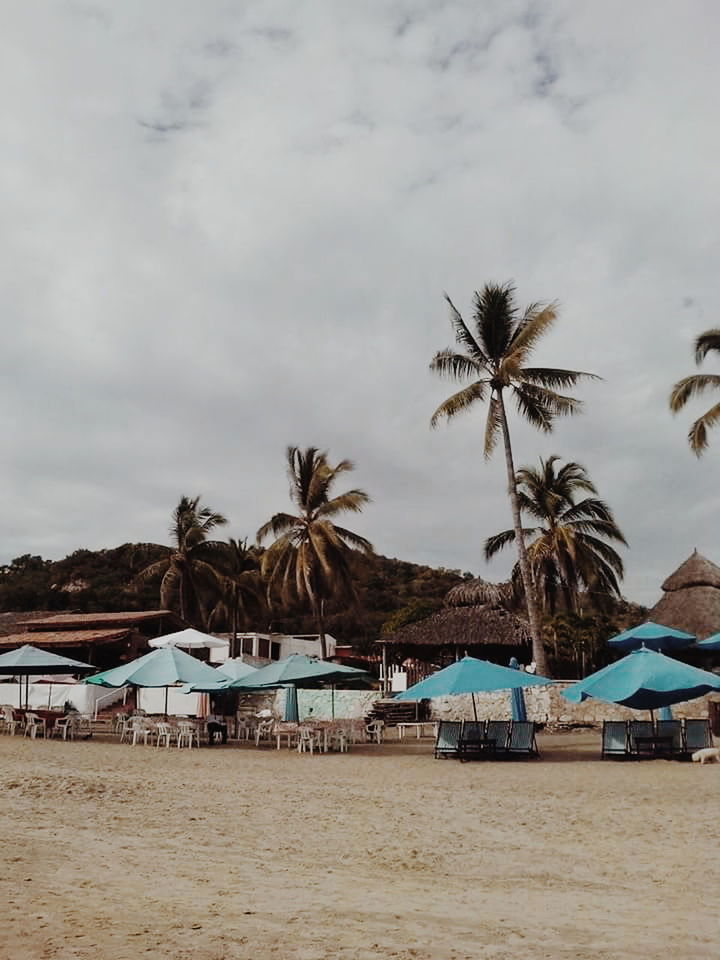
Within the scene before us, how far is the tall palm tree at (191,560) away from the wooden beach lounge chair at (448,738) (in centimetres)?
2768

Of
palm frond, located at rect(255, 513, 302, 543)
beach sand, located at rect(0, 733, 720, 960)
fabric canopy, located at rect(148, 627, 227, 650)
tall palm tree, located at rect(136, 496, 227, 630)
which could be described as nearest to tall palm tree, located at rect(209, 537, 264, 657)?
tall palm tree, located at rect(136, 496, 227, 630)

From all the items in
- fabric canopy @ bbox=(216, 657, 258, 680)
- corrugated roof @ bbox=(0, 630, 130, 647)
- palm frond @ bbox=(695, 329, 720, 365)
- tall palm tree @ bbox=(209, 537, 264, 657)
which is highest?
palm frond @ bbox=(695, 329, 720, 365)

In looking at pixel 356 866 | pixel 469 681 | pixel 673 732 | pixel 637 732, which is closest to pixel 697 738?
pixel 673 732

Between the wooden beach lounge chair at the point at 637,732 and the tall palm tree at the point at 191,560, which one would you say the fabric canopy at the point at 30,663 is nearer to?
the wooden beach lounge chair at the point at 637,732

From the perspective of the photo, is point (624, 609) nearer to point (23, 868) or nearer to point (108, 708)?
point (108, 708)

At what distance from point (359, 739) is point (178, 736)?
398cm

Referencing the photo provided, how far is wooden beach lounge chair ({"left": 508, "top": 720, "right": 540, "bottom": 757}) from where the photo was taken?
1684cm

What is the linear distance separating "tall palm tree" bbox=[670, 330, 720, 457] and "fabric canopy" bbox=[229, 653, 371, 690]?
435 inches

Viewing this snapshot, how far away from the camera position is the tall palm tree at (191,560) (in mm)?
43531

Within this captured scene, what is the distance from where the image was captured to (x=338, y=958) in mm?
4738

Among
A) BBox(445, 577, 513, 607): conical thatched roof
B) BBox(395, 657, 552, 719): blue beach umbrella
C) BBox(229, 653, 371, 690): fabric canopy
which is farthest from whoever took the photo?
BBox(445, 577, 513, 607): conical thatched roof

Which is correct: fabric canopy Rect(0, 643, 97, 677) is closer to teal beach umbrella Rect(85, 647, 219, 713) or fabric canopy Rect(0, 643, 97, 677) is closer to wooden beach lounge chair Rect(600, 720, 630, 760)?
teal beach umbrella Rect(85, 647, 219, 713)

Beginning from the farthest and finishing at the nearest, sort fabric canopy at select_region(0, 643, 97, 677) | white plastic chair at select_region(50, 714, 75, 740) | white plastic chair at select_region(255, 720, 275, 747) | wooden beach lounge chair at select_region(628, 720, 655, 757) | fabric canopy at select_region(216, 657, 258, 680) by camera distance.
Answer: fabric canopy at select_region(216, 657, 258, 680)
fabric canopy at select_region(0, 643, 97, 677)
white plastic chair at select_region(50, 714, 75, 740)
white plastic chair at select_region(255, 720, 275, 747)
wooden beach lounge chair at select_region(628, 720, 655, 757)

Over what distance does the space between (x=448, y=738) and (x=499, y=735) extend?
96 cm
